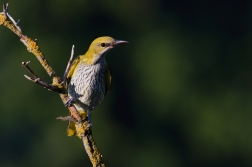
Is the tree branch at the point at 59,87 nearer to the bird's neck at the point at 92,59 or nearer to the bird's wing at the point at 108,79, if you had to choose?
the bird's neck at the point at 92,59

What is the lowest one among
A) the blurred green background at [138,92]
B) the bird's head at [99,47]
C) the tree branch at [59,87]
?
the tree branch at [59,87]

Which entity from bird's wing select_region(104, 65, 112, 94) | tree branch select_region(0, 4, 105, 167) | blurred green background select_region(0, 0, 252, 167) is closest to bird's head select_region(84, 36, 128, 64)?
bird's wing select_region(104, 65, 112, 94)

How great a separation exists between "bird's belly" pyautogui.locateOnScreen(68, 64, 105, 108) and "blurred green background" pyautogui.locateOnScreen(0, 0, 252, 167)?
1122cm

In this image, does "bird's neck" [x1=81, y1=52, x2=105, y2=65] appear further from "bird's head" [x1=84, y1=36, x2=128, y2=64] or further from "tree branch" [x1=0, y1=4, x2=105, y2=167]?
"tree branch" [x1=0, y1=4, x2=105, y2=167]

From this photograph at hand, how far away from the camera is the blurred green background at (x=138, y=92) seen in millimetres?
18375

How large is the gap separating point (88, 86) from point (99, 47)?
327 mm

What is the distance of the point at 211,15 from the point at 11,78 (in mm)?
8519

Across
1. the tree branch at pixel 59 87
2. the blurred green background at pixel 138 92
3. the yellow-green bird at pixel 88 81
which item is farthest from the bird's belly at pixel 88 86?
the blurred green background at pixel 138 92

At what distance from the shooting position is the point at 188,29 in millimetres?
23750

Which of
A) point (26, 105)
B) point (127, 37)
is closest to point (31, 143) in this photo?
point (26, 105)

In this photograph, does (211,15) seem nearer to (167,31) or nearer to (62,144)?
(167,31)

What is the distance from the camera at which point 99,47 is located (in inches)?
221

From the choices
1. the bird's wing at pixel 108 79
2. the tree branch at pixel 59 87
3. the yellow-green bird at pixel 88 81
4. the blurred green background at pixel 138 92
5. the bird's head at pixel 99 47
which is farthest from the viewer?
the blurred green background at pixel 138 92

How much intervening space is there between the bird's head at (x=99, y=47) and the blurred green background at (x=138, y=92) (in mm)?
11286
